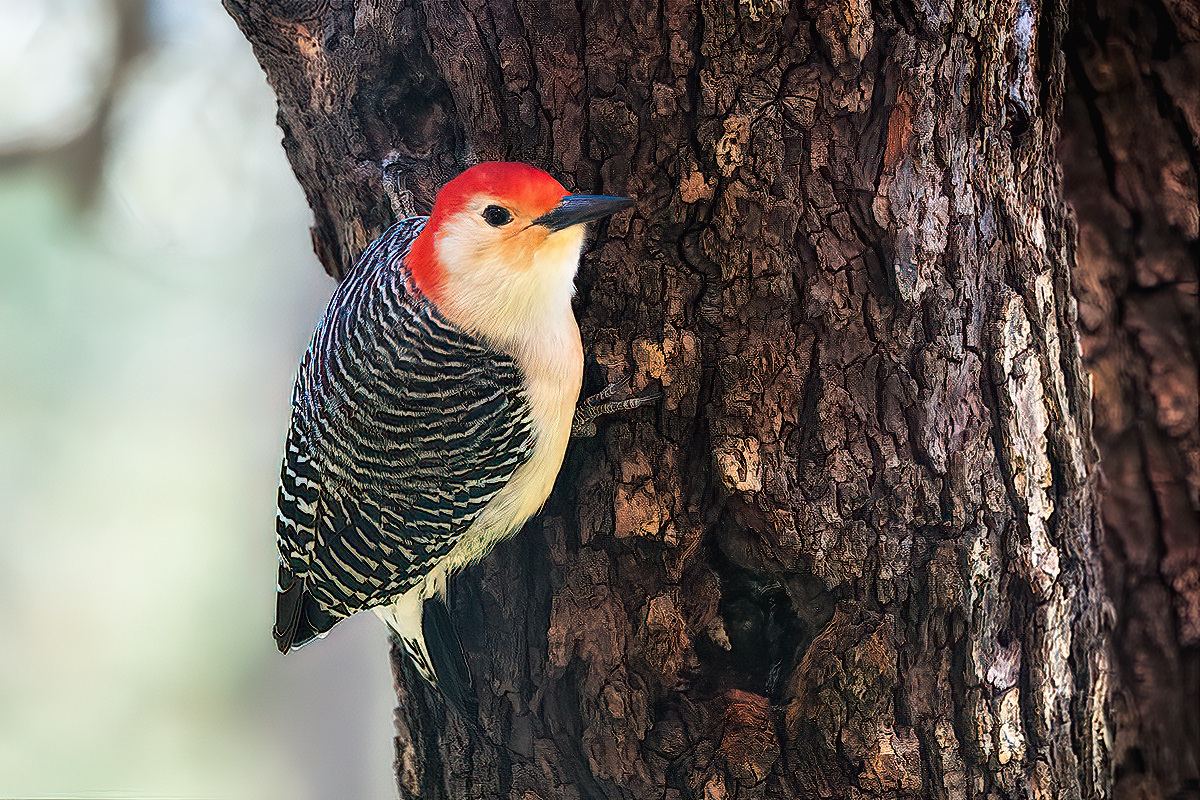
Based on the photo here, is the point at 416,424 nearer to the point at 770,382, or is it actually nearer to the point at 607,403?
the point at 607,403

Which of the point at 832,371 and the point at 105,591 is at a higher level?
the point at 832,371

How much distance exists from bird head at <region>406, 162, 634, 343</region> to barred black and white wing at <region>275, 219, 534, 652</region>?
0.13 ft

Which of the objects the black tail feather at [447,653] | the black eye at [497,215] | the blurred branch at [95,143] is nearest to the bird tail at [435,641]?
the black tail feather at [447,653]

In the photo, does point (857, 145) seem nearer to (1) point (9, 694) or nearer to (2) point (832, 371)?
(2) point (832, 371)

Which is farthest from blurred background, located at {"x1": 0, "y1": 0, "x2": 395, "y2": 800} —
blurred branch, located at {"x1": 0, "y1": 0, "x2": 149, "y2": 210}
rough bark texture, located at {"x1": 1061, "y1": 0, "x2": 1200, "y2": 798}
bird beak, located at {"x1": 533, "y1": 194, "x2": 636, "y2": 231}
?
rough bark texture, located at {"x1": 1061, "y1": 0, "x2": 1200, "y2": 798}

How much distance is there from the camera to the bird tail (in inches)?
55.0

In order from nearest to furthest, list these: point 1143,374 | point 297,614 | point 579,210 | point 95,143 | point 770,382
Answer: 1. point 579,210
2. point 770,382
3. point 297,614
4. point 1143,374
5. point 95,143

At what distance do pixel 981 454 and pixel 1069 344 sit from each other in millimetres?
300

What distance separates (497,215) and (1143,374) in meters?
1.32

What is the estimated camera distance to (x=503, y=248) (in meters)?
1.18

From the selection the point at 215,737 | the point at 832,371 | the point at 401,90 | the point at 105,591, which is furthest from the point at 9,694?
the point at 832,371

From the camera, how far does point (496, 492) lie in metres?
1.32

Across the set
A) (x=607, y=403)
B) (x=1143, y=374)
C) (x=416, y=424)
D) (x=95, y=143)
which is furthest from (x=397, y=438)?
(x=1143, y=374)

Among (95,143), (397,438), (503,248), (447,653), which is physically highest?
(95,143)
